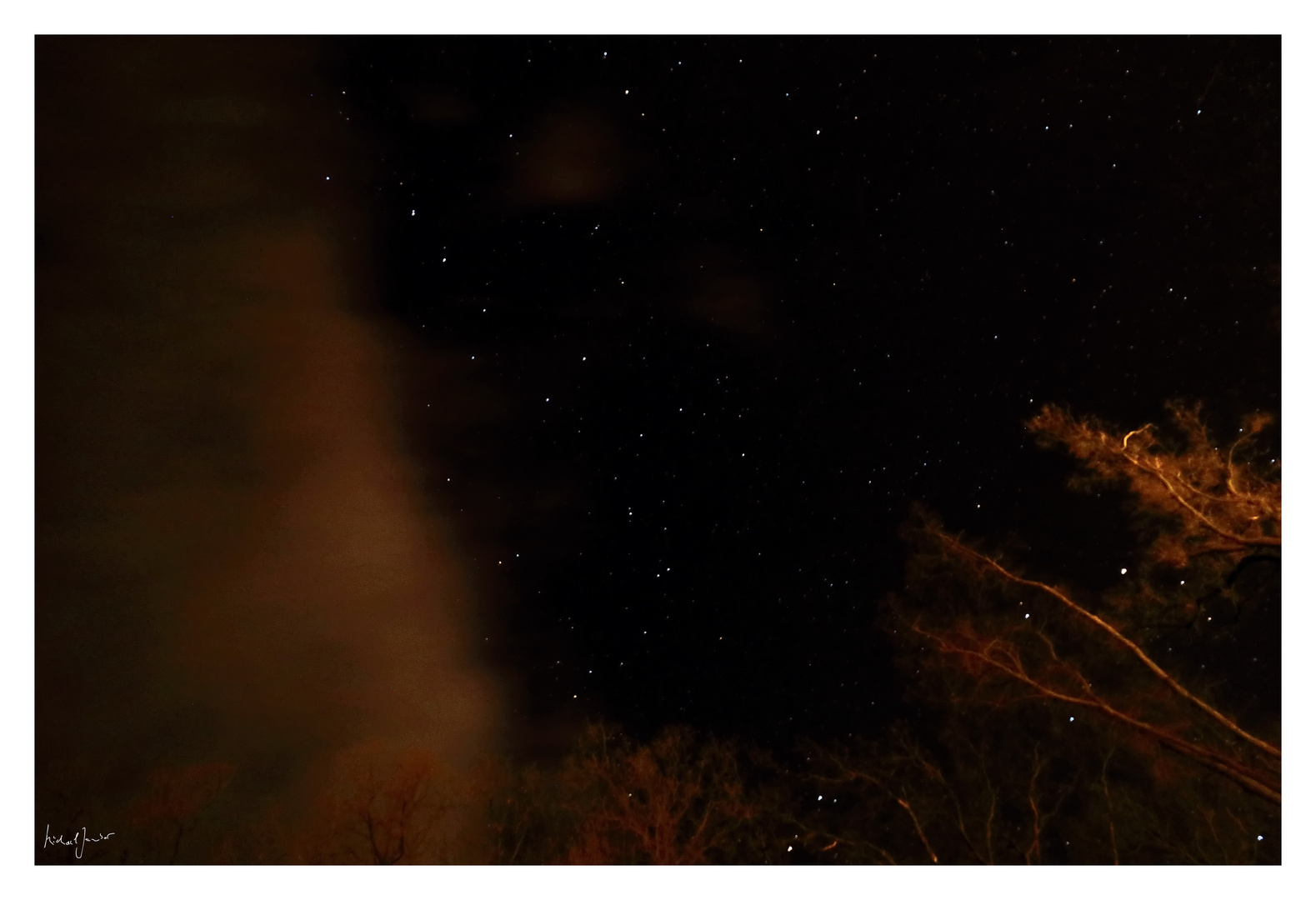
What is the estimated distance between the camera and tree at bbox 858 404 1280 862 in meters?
3.06

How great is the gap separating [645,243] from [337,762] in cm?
234

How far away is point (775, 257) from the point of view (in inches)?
130

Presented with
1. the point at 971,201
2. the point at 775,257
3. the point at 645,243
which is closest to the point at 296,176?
the point at 645,243

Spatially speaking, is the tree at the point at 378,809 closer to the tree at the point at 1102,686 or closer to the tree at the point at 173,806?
the tree at the point at 173,806

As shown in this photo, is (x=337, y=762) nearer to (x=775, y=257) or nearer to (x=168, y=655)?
(x=168, y=655)

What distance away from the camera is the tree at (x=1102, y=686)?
10.0ft

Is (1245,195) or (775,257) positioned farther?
(775,257)

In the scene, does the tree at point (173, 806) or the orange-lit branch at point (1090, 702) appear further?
the tree at point (173, 806)

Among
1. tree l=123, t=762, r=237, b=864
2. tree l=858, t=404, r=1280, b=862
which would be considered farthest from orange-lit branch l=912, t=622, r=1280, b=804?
tree l=123, t=762, r=237, b=864

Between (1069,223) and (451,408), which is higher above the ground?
(1069,223)

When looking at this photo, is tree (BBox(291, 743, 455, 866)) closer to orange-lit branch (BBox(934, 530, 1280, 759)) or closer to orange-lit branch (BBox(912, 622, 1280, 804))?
orange-lit branch (BBox(912, 622, 1280, 804))
